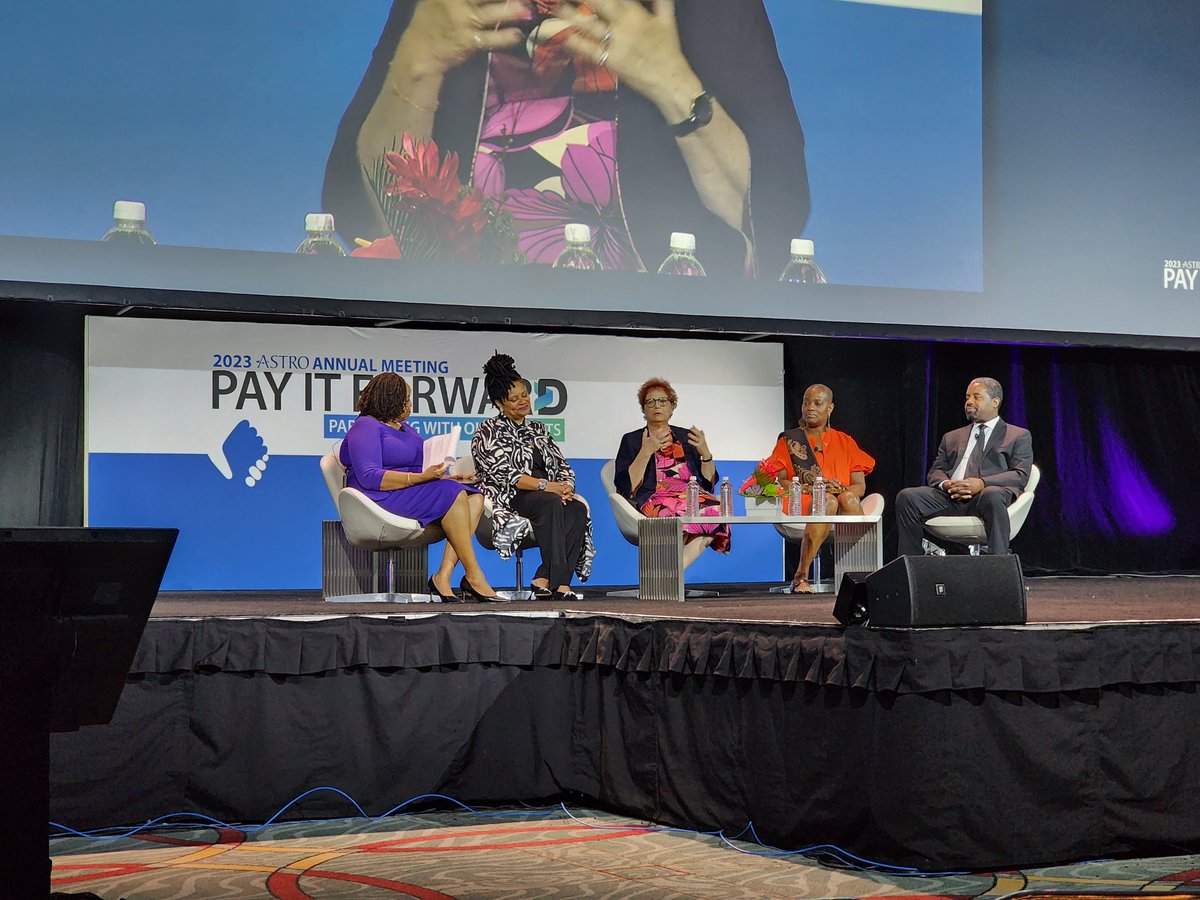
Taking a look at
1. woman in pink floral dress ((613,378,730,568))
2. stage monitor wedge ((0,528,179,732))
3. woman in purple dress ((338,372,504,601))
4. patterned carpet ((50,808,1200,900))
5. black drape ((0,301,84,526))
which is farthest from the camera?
black drape ((0,301,84,526))

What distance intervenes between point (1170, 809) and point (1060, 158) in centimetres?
438

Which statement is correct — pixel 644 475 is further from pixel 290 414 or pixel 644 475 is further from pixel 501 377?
pixel 290 414

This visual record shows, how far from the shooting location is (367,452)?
5188mm

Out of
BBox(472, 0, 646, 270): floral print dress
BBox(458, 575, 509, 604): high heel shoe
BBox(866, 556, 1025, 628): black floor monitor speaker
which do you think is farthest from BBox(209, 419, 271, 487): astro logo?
BBox(866, 556, 1025, 628): black floor monitor speaker

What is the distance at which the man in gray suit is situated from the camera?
5.81 m

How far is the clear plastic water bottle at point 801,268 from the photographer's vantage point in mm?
6473

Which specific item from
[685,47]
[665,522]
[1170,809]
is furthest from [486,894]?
[685,47]

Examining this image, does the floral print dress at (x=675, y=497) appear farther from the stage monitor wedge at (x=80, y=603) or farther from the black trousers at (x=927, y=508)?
the stage monitor wedge at (x=80, y=603)

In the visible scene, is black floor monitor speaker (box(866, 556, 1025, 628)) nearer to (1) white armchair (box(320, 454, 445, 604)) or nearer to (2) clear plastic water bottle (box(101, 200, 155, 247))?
(1) white armchair (box(320, 454, 445, 604))

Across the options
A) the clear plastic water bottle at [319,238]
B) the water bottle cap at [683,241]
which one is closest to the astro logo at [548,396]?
the water bottle cap at [683,241]

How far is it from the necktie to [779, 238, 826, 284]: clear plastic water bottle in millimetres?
1101

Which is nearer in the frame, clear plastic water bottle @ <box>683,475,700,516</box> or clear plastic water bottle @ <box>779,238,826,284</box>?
clear plastic water bottle @ <box>683,475,700,516</box>

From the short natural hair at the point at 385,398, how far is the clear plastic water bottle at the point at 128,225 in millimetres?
1257

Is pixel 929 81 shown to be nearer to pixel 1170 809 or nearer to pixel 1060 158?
pixel 1060 158
